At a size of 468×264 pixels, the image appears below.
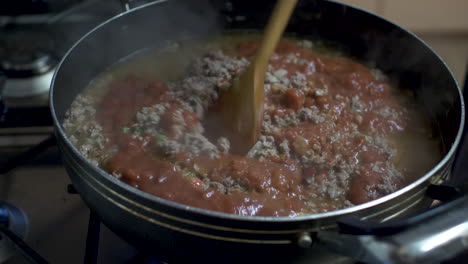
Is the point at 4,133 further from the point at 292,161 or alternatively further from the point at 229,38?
the point at 292,161

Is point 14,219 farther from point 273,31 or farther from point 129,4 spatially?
point 273,31

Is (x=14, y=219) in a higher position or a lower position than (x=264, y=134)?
lower

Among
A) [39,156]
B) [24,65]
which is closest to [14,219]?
[39,156]

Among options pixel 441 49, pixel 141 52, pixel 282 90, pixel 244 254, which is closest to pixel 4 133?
pixel 141 52

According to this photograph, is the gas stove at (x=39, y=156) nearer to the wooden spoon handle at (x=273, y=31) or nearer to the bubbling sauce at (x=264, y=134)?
the bubbling sauce at (x=264, y=134)

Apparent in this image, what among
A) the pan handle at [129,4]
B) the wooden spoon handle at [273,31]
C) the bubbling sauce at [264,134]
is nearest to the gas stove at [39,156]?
the bubbling sauce at [264,134]

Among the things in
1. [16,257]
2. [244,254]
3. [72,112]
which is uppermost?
[244,254]
